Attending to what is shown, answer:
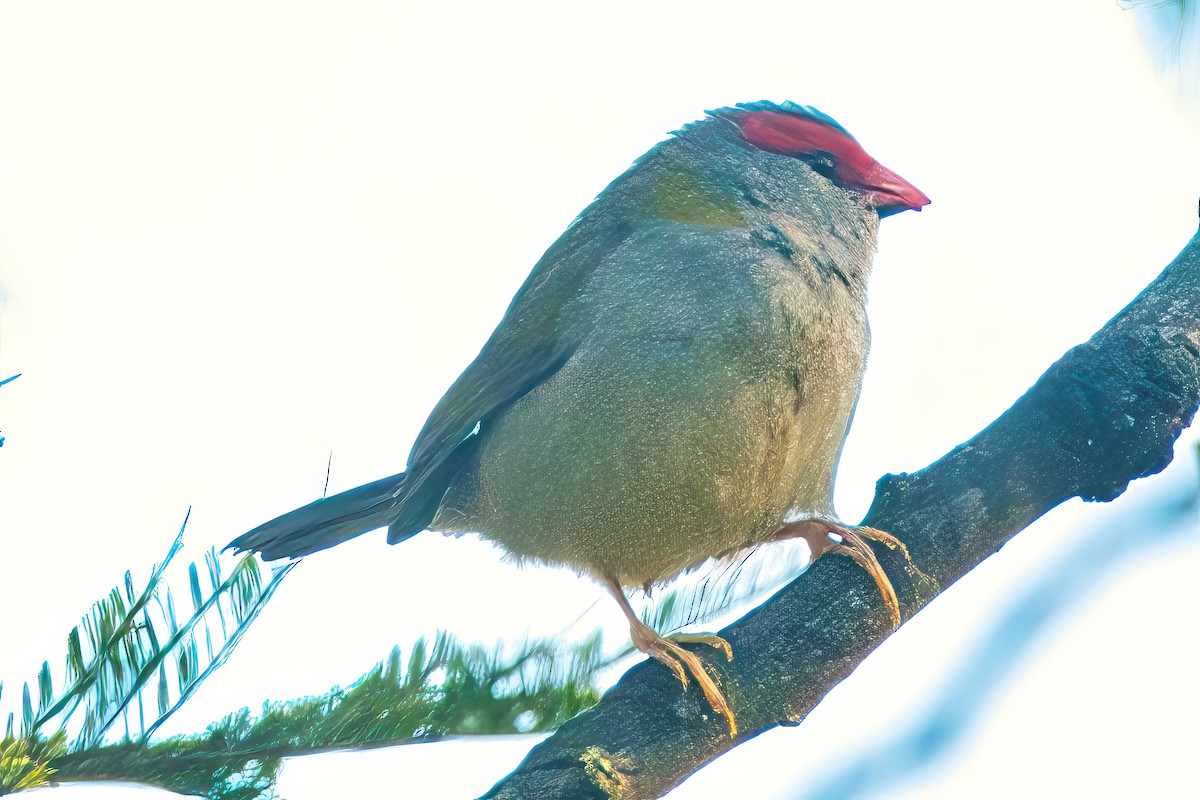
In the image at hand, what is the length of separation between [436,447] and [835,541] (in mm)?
896

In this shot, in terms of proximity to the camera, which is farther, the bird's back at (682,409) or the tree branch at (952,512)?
the bird's back at (682,409)

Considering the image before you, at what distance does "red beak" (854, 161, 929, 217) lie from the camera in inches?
101

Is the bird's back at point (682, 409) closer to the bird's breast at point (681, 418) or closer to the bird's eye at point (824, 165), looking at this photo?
the bird's breast at point (681, 418)

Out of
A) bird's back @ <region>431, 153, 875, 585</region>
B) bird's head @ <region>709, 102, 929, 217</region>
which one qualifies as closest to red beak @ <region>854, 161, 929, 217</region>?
bird's head @ <region>709, 102, 929, 217</region>

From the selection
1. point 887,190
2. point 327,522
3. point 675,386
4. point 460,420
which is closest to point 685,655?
point 675,386

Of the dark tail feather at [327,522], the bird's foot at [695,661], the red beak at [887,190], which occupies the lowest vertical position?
the bird's foot at [695,661]

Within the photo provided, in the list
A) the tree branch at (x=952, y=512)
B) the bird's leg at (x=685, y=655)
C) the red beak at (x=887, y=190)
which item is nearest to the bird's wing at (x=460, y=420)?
the bird's leg at (x=685, y=655)

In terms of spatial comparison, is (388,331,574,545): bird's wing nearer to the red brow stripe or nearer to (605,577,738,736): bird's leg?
(605,577,738,736): bird's leg

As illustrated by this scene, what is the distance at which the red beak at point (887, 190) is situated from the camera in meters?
2.56

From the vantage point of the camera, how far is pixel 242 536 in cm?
240

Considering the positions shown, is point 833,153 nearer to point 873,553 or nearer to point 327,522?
point 873,553

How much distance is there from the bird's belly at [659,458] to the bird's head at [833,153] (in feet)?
1.91

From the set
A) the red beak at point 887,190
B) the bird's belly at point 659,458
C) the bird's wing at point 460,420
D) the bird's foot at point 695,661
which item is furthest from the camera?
the red beak at point 887,190

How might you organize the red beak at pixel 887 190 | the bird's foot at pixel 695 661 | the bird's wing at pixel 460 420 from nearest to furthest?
the bird's foot at pixel 695 661
the bird's wing at pixel 460 420
the red beak at pixel 887 190
